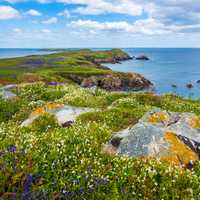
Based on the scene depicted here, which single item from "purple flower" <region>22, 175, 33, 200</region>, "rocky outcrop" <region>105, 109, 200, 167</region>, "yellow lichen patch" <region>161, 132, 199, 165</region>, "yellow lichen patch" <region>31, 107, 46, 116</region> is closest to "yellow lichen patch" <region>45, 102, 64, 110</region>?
"yellow lichen patch" <region>31, 107, 46, 116</region>

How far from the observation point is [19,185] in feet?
24.6

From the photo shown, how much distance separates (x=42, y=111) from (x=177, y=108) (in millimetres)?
8827

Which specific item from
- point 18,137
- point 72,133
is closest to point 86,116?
point 72,133

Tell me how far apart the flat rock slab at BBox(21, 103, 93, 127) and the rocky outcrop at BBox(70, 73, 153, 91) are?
Result: 112432 mm

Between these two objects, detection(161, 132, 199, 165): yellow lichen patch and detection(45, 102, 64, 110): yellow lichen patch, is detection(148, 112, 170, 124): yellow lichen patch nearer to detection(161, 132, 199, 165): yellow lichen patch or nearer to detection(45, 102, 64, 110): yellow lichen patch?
detection(161, 132, 199, 165): yellow lichen patch

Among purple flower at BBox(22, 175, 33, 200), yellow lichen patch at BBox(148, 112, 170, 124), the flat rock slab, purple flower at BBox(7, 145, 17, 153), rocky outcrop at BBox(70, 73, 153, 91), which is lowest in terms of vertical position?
rocky outcrop at BBox(70, 73, 153, 91)

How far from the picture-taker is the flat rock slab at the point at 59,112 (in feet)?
54.0

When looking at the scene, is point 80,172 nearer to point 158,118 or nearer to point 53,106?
point 158,118

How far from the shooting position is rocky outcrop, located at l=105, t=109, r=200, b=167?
1132cm

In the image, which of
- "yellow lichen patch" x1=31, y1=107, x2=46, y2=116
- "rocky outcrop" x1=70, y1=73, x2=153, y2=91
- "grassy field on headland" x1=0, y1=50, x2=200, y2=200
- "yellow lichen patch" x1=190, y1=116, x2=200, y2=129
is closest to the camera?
"grassy field on headland" x1=0, y1=50, x2=200, y2=200

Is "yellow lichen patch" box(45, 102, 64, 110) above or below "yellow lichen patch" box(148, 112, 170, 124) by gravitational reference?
below

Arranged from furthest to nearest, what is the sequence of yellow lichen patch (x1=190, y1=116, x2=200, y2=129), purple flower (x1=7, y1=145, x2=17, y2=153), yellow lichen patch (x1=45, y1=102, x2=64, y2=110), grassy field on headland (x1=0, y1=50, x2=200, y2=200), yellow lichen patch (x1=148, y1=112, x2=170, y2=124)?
yellow lichen patch (x1=45, y1=102, x2=64, y2=110) → yellow lichen patch (x1=148, y1=112, x2=170, y2=124) → yellow lichen patch (x1=190, y1=116, x2=200, y2=129) → purple flower (x1=7, y1=145, x2=17, y2=153) → grassy field on headland (x1=0, y1=50, x2=200, y2=200)

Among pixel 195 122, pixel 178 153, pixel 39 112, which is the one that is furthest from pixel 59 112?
pixel 178 153

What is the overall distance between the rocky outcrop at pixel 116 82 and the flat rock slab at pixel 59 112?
112m
